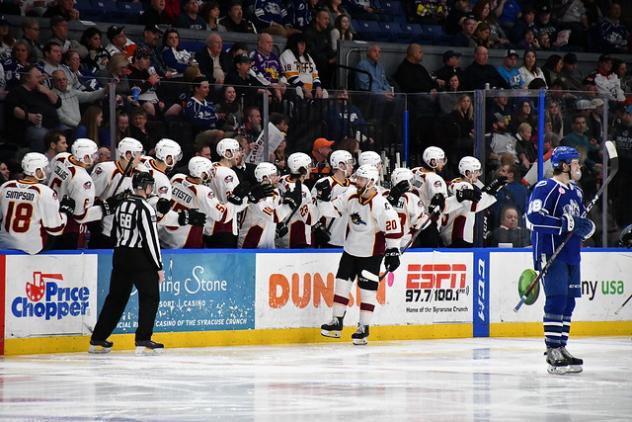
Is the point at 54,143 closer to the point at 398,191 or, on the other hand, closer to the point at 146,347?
the point at 146,347

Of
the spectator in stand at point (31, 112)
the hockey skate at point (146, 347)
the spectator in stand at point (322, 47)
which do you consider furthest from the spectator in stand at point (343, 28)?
the hockey skate at point (146, 347)

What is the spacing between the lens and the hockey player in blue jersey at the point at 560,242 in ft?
35.2

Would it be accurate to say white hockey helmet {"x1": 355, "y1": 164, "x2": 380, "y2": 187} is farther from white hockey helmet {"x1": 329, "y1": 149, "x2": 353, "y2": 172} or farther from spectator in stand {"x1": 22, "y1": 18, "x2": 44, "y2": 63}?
spectator in stand {"x1": 22, "y1": 18, "x2": 44, "y2": 63}

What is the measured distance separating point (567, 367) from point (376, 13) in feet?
31.7

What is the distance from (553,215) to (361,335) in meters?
3.10

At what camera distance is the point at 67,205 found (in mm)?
12477

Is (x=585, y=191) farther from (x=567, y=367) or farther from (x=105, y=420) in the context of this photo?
(x=105, y=420)

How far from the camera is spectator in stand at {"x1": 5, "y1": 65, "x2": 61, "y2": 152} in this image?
1252 centimetres

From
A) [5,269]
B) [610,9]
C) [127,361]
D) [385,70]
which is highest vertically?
[610,9]

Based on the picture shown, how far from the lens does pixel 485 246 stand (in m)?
14.8

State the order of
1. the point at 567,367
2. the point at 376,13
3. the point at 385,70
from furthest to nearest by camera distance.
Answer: the point at 376,13 → the point at 385,70 → the point at 567,367

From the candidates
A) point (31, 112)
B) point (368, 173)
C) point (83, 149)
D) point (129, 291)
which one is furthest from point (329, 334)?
point (31, 112)

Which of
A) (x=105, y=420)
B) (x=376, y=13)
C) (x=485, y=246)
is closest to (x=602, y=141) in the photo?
(x=485, y=246)

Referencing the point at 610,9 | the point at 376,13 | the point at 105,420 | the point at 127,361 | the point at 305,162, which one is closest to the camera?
the point at 105,420
